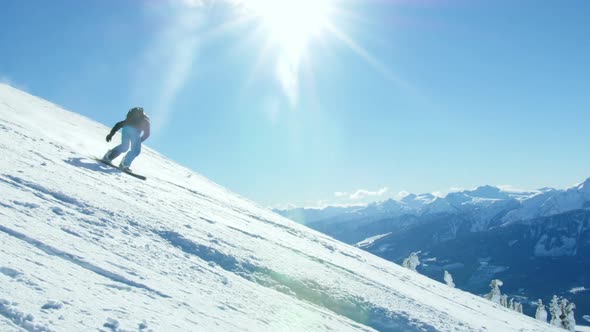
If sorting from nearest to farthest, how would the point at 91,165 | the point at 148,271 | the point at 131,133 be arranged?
the point at 148,271
the point at 91,165
the point at 131,133

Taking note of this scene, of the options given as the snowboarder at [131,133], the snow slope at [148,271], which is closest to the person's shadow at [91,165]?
the snow slope at [148,271]

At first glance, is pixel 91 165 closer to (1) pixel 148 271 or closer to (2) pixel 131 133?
(2) pixel 131 133

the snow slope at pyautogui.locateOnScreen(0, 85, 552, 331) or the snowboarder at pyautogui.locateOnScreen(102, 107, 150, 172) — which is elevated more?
the snowboarder at pyautogui.locateOnScreen(102, 107, 150, 172)

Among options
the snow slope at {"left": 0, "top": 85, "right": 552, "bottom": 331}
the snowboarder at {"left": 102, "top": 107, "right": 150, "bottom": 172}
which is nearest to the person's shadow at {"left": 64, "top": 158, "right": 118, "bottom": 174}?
the snow slope at {"left": 0, "top": 85, "right": 552, "bottom": 331}

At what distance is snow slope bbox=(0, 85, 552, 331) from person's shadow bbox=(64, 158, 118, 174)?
0.10 m

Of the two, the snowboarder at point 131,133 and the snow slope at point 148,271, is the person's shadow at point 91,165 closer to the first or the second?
the snow slope at point 148,271

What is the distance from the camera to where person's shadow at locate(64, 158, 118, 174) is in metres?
14.1

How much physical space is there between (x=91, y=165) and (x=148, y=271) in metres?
9.22

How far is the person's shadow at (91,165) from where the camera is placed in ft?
46.2

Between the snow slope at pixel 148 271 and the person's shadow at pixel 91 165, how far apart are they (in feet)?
0.32

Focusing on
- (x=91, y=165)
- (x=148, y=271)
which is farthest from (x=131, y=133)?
(x=148, y=271)

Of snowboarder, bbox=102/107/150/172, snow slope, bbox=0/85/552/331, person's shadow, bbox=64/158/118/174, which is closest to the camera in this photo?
snow slope, bbox=0/85/552/331

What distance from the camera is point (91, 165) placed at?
14836mm

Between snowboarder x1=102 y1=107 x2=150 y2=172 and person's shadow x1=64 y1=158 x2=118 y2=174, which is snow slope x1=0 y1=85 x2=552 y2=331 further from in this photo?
snowboarder x1=102 y1=107 x2=150 y2=172
